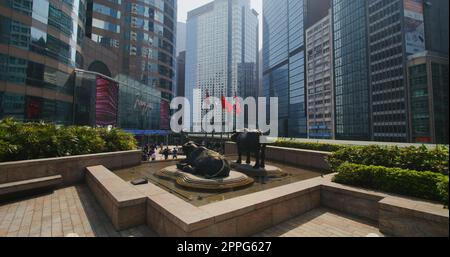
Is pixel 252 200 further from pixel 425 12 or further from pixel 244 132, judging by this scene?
pixel 425 12

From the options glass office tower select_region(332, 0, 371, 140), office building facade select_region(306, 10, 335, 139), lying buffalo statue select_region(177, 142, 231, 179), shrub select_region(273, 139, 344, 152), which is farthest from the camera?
office building facade select_region(306, 10, 335, 139)

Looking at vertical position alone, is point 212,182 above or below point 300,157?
below

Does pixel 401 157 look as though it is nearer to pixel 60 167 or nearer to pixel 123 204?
pixel 123 204

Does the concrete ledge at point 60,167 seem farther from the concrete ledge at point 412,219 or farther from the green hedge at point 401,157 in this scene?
the concrete ledge at point 412,219

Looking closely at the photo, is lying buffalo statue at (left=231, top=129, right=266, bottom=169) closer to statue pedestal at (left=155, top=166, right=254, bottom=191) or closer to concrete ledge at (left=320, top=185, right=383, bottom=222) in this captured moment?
statue pedestal at (left=155, top=166, right=254, bottom=191)

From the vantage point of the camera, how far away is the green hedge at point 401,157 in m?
8.12

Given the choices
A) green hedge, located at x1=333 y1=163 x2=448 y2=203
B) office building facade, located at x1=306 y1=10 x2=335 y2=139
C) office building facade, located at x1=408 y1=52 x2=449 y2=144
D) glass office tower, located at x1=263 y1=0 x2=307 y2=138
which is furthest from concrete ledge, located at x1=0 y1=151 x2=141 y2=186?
glass office tower, located at x1=263 y1=0 x2=307 y2=138

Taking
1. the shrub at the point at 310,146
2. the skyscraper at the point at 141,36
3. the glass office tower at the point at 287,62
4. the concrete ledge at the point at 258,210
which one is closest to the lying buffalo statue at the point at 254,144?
the concrete ledge at the point at 258,210

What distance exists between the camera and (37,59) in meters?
31.7

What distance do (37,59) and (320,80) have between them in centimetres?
10600

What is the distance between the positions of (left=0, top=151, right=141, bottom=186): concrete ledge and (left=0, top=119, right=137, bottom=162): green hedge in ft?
3.43

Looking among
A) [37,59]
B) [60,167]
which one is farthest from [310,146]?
[37,59]

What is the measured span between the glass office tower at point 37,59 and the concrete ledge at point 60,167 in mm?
25506

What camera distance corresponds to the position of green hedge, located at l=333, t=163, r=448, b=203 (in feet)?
21.4
